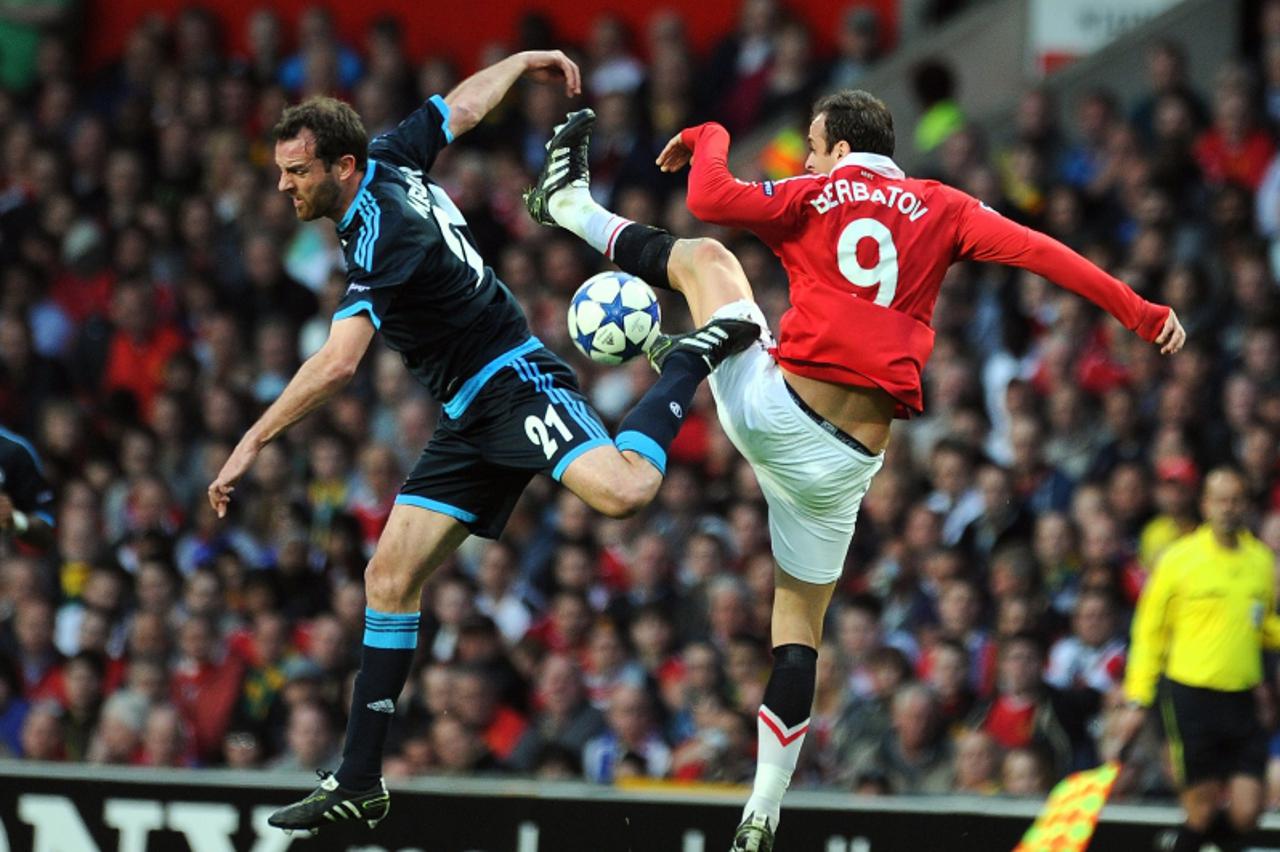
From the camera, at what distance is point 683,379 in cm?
728

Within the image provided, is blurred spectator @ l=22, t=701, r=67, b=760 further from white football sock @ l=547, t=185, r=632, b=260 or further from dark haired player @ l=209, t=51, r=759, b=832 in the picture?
white football sock @ l=547, t=185, r=632, b=260

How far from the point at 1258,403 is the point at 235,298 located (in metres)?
6.16

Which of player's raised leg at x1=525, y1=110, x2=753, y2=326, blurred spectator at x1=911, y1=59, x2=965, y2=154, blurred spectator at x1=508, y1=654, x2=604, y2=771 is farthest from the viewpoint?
blurred spectator at x1=911, y1=59, x2=965, y2=154

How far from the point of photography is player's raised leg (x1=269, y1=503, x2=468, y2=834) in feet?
24.1

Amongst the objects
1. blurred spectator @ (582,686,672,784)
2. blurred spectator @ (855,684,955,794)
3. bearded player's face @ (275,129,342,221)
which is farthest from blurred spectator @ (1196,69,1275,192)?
bearded player's face @ (275,129,342,221)

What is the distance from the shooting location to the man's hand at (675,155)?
24.9 ft

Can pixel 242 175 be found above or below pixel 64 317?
above

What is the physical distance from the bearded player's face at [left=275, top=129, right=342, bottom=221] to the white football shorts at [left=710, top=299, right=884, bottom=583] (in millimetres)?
1276

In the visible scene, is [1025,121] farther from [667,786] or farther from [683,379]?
[683,379]

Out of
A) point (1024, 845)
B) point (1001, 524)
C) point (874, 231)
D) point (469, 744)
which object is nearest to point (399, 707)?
point (469, 744)

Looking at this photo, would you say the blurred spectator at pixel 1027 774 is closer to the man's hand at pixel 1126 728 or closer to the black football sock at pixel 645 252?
the man's hand at pixel 1126 728

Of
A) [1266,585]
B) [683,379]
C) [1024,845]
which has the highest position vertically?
[683,379]

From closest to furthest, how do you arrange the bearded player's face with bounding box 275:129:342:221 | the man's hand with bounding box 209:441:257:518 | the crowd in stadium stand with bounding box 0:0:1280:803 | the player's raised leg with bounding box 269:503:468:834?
1. the man's hand with bounding box 209:441:257:518
2. the bearded player's face with bounding box 275:129:342:221
3. the player's raised leg with bounding box 269:503:468:834
4. the crowd in stadium stand with bounding box 0:0:1280:803

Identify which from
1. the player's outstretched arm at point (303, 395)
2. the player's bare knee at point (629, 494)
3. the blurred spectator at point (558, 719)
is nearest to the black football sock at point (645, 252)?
the player's bare knee at point (629, 494)
